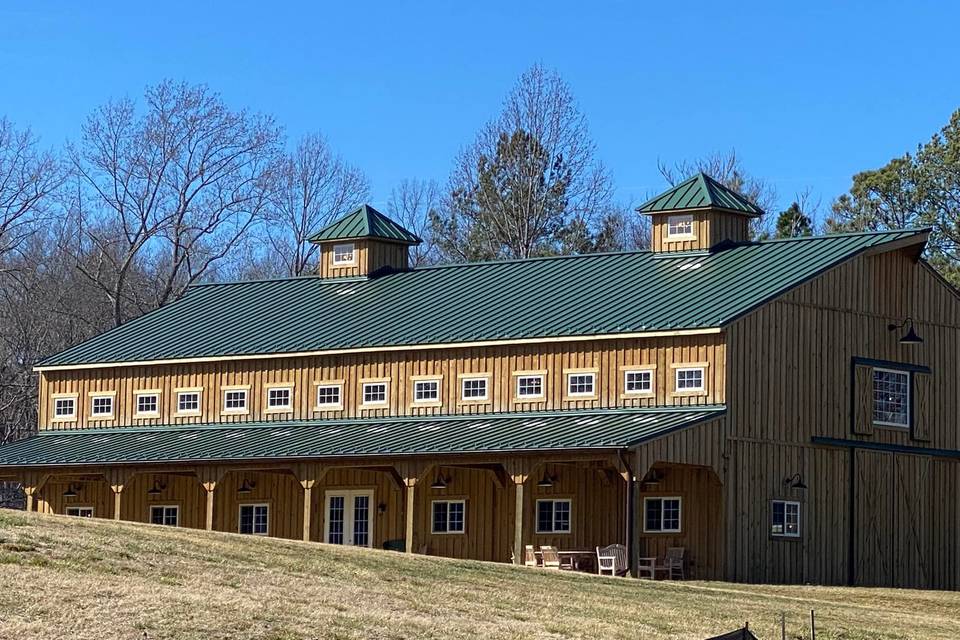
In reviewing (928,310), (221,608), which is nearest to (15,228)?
(928,310)

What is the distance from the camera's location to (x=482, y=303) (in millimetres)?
48344

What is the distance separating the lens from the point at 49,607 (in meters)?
22.7

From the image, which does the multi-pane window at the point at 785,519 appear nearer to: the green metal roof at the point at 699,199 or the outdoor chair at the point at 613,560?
the outdoor chair at the point at 613,560

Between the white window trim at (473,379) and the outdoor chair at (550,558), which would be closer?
the outdoor chair at (550,558)

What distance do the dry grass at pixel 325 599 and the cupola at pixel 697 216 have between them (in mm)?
13058

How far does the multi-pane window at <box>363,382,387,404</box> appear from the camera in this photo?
156 feet

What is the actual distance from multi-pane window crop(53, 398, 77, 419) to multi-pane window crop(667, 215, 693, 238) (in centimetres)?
1626

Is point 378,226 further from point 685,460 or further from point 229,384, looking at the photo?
point 685,460

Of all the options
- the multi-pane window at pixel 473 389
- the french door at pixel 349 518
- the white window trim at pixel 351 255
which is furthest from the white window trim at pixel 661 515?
the white window trim at pixel 351 255

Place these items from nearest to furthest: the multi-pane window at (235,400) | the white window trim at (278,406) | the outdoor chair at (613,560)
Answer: the outdoor chair at (613,560) < the white window trim at (278,406) < the multi-pane window at (235,400)

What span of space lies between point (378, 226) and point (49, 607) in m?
32.0

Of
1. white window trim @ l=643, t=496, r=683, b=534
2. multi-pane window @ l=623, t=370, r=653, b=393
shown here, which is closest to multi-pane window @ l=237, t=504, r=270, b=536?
multi-pane window @ l=623, t=370, r=653, b=393

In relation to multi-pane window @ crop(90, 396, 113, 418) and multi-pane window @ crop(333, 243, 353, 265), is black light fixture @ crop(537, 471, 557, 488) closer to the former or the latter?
multi-pane window @ crop(333, 243, 353, 265)

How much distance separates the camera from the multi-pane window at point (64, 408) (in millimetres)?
52875
